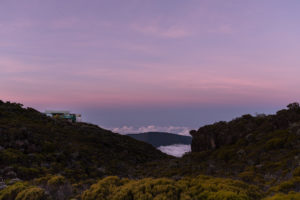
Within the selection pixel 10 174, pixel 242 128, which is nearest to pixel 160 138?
pixel 242 128

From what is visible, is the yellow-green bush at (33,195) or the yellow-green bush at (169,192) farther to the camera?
the yellow-green bush at (33,195)

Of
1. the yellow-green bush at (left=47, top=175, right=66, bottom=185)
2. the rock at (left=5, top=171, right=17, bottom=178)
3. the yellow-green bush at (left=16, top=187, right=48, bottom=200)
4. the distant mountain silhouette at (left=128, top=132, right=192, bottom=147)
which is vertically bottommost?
the distant mountain silhouette at (left=128, top=132, right=192, bottom=147)

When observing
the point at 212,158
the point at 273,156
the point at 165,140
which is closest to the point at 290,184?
the point at 273,156

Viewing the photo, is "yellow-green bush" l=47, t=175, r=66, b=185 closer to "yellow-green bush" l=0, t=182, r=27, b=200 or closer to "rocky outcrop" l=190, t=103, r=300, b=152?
"yellow-green bush" l=0, t=182, r=27, b=200

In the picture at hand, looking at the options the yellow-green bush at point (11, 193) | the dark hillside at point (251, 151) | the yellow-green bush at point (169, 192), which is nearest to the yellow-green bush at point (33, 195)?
the yellow-green bush at point (11, 193)

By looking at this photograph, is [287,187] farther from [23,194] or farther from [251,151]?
[251,151]

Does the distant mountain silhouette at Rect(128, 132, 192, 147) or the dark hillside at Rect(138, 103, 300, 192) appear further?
the distant mountain silhouette at Rect(128, 132, 192, 147)

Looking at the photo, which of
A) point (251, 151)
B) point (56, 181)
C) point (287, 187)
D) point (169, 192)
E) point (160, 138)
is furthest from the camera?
point (160, 138)

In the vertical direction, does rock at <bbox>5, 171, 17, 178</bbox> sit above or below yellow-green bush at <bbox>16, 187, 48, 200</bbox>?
below

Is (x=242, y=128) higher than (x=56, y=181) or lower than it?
higher

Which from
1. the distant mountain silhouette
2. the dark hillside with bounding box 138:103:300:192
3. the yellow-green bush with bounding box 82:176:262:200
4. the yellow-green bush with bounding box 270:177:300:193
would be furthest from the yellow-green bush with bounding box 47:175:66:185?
the distant mountain silhouette

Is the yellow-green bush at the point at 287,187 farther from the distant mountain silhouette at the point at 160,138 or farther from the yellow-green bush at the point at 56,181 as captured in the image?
the distant mountain silhouette at the point at 160,138

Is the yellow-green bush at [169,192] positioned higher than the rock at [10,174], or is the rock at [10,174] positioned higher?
the yellow-green bush at [169,192]

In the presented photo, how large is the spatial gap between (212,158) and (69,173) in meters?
13.0
